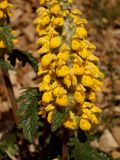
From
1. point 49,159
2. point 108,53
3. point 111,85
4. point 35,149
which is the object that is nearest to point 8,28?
point 49,159

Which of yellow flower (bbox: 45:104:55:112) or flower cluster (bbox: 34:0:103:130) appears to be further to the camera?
yellow flower (bbox: 45:104:55:112)

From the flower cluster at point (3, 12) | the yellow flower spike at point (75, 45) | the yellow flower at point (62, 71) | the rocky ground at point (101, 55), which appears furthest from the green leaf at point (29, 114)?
the rocky ground at point (101, 55)

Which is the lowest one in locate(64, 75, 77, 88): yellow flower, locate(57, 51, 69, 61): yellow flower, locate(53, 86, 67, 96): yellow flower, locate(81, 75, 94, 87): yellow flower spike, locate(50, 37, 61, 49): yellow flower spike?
locate(53, 86, 67, 96): yellow flower

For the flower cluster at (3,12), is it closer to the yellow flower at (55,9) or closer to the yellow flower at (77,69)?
the yellow flower at (55,9)

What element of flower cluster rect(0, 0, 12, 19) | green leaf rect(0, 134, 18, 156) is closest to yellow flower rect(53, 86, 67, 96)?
flower cluster rect(0, 0, 12, 19)

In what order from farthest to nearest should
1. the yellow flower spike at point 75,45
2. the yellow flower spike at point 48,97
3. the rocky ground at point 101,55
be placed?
the rocky ground at point 101,55, the yellow flower spike at point 48,97, the yellow flower spike at point 75,45

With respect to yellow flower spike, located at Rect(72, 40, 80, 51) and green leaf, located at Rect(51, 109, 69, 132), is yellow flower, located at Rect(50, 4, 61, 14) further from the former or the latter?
green leaf, located at Rect(51, 109, 69, 132)
